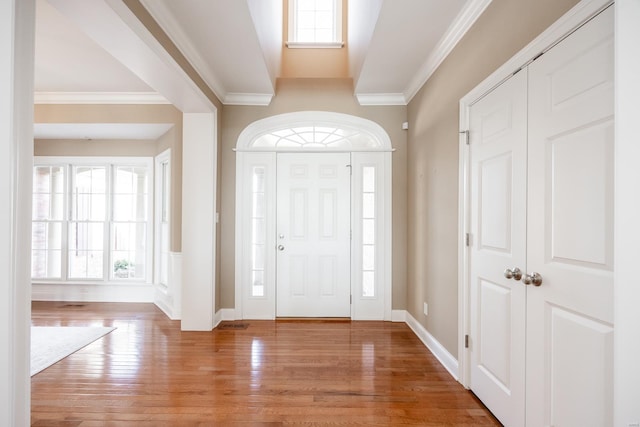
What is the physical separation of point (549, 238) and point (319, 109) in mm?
3109

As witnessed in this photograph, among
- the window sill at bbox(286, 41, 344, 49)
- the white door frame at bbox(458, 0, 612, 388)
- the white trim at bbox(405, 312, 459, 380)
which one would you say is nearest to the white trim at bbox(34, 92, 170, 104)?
the window sill at bbox(286, 41, 344, 49)

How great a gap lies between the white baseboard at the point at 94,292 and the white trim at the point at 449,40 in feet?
14.6

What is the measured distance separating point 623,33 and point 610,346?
44.3 inches

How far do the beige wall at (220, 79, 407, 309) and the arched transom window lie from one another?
8 cm

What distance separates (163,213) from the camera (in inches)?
189

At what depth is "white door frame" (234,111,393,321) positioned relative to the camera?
4199mm

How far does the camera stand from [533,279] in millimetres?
1774

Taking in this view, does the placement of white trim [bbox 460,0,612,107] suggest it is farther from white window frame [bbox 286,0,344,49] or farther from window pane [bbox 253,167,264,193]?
window pane [bbox 253,167,264,193]

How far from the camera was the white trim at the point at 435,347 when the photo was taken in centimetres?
276

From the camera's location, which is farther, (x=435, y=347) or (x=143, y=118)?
(x=143, y=118)

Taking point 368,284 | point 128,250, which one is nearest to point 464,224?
point 368,284

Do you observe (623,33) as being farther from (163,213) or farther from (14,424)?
(163,213)

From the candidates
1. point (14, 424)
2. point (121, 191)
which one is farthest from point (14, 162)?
point (121, 191)

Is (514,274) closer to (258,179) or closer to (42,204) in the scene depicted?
(258,179)
